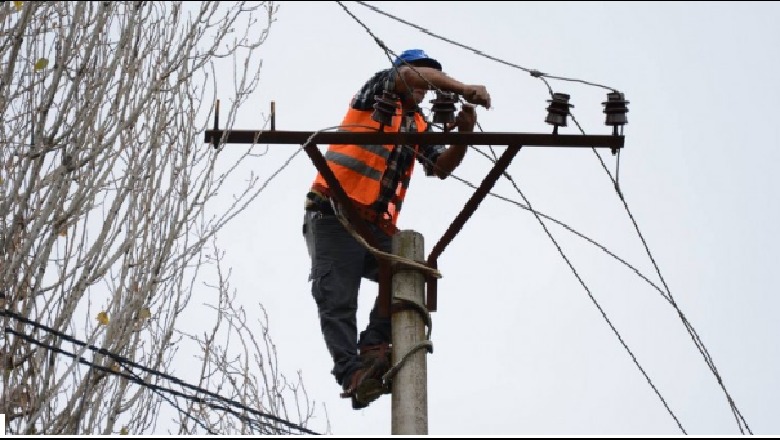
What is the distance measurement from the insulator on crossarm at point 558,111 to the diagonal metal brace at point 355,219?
103cm

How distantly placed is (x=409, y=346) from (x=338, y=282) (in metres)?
1.01

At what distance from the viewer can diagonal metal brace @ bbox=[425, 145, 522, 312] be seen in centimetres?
619

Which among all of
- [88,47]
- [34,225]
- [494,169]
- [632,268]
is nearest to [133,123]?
[88,47]

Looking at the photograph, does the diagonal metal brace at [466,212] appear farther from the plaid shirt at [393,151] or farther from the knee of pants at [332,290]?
the knee of pants at [332,290]

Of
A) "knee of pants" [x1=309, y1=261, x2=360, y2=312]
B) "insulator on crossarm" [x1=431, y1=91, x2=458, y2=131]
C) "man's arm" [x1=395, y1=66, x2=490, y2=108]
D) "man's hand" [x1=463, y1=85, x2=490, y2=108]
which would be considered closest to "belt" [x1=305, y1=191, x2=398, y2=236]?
"knee of pants" [x1=309, y1=261, x2=360, y2=312]

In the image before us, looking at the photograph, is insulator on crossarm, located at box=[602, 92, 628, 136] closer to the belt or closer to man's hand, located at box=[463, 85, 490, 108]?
man's hand, located at box=[463, 85, 490, 108]

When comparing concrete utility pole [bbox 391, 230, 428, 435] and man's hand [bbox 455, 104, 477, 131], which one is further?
man's hand [bbox 455, 104, 477, 131]

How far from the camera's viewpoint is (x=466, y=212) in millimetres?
6273

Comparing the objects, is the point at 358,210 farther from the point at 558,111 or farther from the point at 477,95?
the point at 558,111

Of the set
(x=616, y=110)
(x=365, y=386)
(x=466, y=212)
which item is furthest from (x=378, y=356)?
(x=616, y=110)

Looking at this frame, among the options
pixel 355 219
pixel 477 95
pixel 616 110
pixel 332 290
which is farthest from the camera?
pixel 332 290

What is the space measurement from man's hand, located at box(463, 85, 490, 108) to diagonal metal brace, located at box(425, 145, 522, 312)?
25 cm

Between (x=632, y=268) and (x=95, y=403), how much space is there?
288 centimetres

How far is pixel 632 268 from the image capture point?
6633 millimetres
